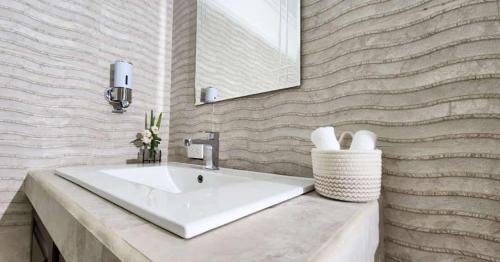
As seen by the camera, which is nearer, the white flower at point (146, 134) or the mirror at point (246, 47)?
the mirror at point (246, 47)

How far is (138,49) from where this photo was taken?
47.6 inches

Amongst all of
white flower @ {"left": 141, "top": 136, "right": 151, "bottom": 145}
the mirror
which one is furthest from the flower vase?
the mirror

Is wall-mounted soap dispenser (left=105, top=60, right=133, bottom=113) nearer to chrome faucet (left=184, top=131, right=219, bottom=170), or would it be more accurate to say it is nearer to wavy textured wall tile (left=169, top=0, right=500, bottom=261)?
chrome faucet (left=184, top=131, right=219, bottom=170)

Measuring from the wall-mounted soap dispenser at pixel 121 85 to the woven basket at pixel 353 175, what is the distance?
3.31 feet

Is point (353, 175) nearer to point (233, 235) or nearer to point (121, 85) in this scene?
point (233, 235)

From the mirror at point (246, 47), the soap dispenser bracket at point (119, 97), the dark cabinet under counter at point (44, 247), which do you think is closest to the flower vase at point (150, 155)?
the soap dispenser bracket at point (119, 97)

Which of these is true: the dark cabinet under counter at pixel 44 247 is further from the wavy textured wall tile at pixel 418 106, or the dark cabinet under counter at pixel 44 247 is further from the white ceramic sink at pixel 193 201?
the wavy textured wall tile at pixel 418 106

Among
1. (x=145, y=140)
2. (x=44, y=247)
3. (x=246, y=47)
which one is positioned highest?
(x=246, y=47)

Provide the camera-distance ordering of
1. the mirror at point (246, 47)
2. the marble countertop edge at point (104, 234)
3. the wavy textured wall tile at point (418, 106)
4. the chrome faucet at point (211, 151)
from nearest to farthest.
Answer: the marble countertop edge at point (104, 234), the wavy textured wall tile at point (418, 106), the mirror at point (246, 47), the chrome faucet at point (211, 151)

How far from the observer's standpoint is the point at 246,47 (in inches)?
Result: 36.2

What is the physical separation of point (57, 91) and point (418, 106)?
131 cm

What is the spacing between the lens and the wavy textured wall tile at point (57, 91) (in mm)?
877

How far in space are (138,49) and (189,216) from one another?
3.88ft

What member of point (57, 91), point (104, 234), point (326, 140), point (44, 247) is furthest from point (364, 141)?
point (57, 91)
